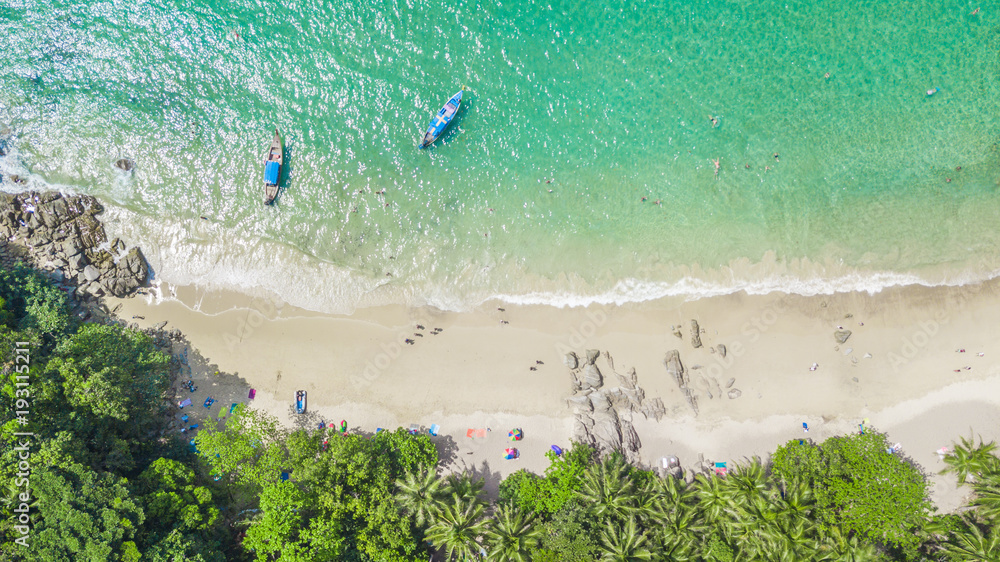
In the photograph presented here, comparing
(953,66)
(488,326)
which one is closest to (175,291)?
(488,326)

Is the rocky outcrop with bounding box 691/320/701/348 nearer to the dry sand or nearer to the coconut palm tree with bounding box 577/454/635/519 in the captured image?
the dry sand

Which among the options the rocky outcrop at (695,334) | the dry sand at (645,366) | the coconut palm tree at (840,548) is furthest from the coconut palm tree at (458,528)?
the coconut palm tree at (840,548)

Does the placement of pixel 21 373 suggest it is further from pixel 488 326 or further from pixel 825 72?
pixel 825 72

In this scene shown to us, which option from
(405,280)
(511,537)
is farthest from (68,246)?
(511,537)

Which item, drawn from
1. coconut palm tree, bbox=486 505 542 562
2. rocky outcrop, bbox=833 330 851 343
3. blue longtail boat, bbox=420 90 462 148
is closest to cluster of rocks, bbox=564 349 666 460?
coconut palm tree, bbox=486 505 542 562

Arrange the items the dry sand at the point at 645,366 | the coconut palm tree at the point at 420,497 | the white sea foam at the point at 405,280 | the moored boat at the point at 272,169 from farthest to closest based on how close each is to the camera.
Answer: the moored boat at the point at 272,169 → the white sea foam at the point at 405,280 → the dry sand at the point at 645,366 → the coconut palm tree at the point at 420,497

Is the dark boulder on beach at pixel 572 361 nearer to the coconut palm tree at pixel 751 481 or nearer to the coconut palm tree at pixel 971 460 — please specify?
the coconut palm tree at pixel 751 481
